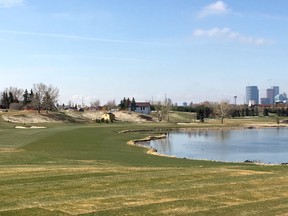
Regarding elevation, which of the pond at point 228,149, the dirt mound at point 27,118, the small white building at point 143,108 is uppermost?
the small white building at point 143,108

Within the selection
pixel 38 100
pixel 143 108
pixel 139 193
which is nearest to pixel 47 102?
pixel 38 100

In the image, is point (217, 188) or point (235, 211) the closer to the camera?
point (235, 211)

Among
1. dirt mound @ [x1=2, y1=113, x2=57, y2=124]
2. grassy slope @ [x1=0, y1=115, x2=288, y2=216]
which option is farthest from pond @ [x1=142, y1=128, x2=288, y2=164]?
dirt mound @ [x1=2, y1=113, x2=57, y2=124]

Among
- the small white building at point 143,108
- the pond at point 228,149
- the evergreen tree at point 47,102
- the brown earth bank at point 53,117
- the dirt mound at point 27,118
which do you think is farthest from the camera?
the small white building at point 143,108

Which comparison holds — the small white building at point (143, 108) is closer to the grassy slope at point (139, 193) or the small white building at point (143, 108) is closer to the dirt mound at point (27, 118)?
the dirt mound at point (27, 118)

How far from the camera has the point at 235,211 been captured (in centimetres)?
1245

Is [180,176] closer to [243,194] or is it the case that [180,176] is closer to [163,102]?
[243,194]

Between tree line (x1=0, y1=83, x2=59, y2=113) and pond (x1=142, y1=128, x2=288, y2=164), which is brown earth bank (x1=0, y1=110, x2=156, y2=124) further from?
pond (x1=142, y1=128, x2=288, y2=164)

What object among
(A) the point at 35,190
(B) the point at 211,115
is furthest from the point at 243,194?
(B) the point at 211,115

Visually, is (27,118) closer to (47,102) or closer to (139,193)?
(47,102)

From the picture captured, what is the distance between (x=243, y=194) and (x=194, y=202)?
7.90ft

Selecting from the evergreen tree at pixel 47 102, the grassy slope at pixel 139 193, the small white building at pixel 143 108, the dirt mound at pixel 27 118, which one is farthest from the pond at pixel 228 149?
the small white building at pixel 143 108

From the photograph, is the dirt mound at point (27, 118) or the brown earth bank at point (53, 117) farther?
the brown earth bank at point (53, 117)

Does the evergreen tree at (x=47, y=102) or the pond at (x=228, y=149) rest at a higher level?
the evergreen tree at (x=47, y=102)
